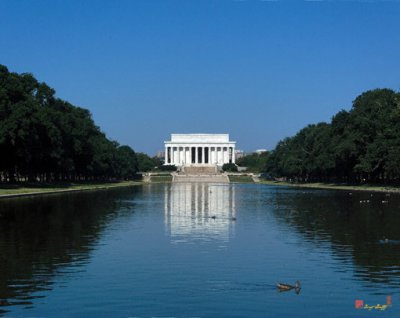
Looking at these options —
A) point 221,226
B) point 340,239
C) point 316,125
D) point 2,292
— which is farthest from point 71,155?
point 2,292

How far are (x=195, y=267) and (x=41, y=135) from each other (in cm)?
6209

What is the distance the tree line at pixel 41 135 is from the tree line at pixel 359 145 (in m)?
38.3

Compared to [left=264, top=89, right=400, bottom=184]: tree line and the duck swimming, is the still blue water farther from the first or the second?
[left=264, top=89, right=400, bottom=184]: tree line

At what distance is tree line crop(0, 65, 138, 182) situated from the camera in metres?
70.8

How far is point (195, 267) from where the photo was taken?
1938 cm

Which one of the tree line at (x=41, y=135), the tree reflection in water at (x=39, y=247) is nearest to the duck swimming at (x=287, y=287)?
the tree reflection in water at (x=39, y=247)

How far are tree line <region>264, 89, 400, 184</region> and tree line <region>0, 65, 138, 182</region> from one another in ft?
126

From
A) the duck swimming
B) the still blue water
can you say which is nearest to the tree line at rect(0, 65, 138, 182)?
the still blue water

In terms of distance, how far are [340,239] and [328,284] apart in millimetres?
10079

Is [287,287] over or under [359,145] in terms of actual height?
under

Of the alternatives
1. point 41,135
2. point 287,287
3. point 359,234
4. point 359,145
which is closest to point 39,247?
point 287,287

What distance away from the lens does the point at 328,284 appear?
17047 mm

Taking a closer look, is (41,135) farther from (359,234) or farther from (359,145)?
(359,234)

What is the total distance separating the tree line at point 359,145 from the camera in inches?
3243
